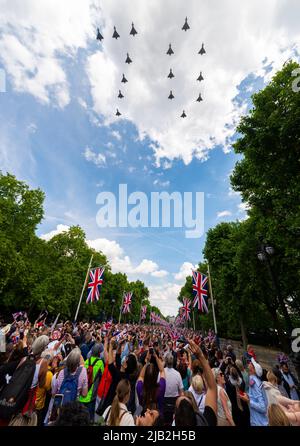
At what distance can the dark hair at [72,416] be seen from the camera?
6.64 ft

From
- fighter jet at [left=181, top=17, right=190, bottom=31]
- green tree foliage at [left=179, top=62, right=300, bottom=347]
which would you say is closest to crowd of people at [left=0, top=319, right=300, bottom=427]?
green tree foliage at [left=179, top=62, right=300, bottom=347]

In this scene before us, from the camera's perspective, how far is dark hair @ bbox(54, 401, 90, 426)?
6.64 ft

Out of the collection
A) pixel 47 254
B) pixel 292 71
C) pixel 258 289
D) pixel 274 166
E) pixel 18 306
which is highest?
pixel 292 71

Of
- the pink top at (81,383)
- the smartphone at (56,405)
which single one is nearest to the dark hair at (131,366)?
the pink top at (81,383)

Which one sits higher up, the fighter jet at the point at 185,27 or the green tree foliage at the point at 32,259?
the fighter jet at the point at 185,27

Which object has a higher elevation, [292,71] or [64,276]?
[292,71]

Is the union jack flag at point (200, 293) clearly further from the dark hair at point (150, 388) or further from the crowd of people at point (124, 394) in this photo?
the dark hair at point (150, 388)

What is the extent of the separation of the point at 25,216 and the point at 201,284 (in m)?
19.1

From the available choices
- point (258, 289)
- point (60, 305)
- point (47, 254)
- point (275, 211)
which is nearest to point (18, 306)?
point (60, 305)

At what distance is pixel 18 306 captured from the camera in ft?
91.2

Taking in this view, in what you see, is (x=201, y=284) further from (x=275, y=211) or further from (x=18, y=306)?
(x=18, y=306)

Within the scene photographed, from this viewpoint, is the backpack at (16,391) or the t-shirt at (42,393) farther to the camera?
the t-shirt at (42,393)

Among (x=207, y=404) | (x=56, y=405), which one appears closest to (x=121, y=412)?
(x=207, y=404)

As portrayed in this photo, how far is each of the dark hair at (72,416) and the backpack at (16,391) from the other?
57.6 inches
